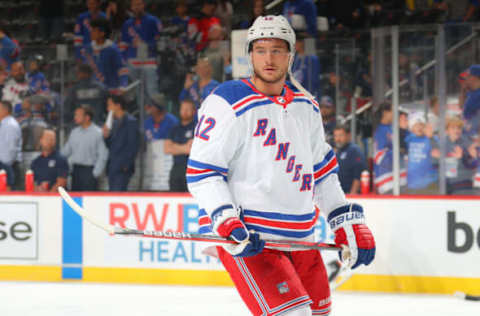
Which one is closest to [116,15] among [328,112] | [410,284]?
[328,112]

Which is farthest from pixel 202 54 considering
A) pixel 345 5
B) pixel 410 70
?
pixel 410 70

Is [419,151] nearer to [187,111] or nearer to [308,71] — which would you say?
[308,71]

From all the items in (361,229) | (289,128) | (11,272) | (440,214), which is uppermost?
(289,128)

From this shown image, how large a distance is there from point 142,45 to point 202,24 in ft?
1.91

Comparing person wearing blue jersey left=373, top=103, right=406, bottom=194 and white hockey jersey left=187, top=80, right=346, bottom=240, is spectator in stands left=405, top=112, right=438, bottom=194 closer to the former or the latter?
person wearing blue jersey left=373, top=103, right=406, bottom=194

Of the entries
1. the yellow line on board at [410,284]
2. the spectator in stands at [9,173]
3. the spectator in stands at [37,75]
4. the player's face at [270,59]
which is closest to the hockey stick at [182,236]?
the player's face at [270,59]

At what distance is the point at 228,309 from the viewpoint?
15.1ft

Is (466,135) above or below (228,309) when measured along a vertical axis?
above

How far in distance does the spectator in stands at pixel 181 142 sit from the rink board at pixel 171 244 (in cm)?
67

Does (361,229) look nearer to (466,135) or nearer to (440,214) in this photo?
(440,214)

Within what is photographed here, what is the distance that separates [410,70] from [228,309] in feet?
8.17

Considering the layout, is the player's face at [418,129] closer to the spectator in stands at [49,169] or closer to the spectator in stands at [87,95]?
the spectator in stands at [87,95]

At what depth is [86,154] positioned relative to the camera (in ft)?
21.7

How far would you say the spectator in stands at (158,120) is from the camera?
652cm
